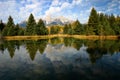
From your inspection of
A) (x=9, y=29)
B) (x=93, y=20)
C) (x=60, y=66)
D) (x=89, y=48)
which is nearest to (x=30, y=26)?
(x=9, y=29)

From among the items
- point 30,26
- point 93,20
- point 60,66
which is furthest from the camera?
point 30,26

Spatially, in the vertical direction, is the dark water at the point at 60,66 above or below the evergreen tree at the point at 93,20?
below

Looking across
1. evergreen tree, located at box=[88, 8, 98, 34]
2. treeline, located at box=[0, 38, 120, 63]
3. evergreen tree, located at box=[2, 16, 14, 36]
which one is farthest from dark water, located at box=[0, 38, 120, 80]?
evergreen tree, located at box=[2, 16, 14, 36]

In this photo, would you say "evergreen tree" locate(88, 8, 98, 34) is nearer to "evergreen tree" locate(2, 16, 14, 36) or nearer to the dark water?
"evergreen tree" locate(2, 16, 14, 36)

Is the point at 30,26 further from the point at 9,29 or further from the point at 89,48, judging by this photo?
the point at 89,48

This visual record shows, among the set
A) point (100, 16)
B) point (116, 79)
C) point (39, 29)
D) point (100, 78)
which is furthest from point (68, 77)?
point (39, 29)

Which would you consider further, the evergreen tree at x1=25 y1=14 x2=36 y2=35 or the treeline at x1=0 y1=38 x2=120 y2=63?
the evergreen tree at x1=25 y1=14 x2=36 y2=35

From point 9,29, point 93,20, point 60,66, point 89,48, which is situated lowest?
point 60,66

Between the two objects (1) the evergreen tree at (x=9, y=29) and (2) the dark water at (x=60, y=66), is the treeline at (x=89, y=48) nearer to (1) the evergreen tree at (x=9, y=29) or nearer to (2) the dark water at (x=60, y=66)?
(2) the dark water at (x=60, y=66)

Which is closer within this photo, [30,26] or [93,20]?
[93,20]

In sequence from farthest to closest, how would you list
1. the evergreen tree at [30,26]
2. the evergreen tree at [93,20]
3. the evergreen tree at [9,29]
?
the evergreen tree at [30,26] < the evergreen tree at [9,29] < the evergreen tree at [93,20]

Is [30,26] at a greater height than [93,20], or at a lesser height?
lesser

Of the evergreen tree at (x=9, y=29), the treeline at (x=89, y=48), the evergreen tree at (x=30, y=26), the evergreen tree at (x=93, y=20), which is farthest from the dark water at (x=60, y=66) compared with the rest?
the evergreen tree at (x=30, y=26)

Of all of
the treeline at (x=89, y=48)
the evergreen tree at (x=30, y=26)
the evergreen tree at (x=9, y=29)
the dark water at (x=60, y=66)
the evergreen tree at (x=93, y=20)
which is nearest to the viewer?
the dark water at (x=60, y=66)
